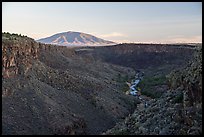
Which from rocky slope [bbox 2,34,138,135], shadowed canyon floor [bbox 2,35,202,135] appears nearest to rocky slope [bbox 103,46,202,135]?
shadowed canyon floor [bbox 2,35,202,135]

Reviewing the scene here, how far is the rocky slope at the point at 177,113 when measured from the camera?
11.5 meters

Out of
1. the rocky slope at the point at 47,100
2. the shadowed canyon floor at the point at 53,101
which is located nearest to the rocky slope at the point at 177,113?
the shadowed canyon floor at the point at 53,101

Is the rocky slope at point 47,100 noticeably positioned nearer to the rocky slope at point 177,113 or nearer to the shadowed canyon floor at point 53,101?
the shadowed canyon floor at point 53,101

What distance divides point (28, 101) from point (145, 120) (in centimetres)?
1404

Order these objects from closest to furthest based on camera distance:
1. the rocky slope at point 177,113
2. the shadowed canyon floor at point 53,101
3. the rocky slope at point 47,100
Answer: the rocky slope at point 177,113
the shadowed canyon floor at point 53,101
the rocky slope at point 47,100

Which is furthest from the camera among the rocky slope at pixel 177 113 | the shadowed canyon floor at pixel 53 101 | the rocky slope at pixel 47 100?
the rocky slope at pixel 47 100

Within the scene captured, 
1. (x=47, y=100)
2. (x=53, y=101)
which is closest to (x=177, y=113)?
(x=47, y=100)

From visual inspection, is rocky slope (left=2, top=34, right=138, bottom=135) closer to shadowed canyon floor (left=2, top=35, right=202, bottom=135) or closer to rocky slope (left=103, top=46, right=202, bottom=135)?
shadowed canyon floor (left=2, top=35, right=202, bottom=135)

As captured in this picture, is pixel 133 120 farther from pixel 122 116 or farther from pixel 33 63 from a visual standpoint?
pixel 33 63

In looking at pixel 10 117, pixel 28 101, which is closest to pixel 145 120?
pixel 10 117

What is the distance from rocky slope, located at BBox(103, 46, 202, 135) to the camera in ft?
37.8

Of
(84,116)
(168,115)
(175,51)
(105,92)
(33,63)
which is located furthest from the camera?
(175,51)

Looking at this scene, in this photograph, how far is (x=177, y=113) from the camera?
12.5 m

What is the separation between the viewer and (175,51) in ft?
271
